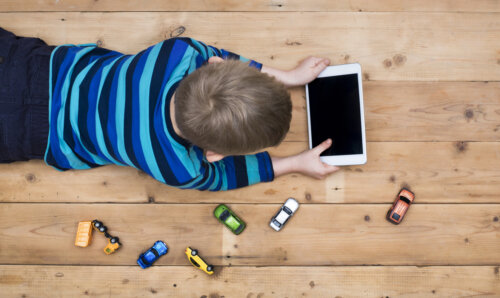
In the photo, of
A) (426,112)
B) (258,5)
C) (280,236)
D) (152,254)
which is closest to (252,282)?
(280,236)

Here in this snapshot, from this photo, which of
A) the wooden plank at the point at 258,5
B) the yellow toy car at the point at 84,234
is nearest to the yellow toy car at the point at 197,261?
the yellow toy car at the point at 84,234

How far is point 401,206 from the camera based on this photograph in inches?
35.3

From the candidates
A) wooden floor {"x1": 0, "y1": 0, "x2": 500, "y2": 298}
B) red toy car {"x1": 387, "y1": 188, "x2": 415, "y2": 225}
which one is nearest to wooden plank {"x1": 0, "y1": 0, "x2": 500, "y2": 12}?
wooden floor {"x1": 0, "y1": 0, "x2": 500, "y2": 298}

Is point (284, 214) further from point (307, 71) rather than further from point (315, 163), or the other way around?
point (307, 71)

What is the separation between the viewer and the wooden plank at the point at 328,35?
947 millimetres

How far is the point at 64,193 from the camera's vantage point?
942 mm

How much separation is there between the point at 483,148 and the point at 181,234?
893mm

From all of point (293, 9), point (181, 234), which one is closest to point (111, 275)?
point (181, 234)

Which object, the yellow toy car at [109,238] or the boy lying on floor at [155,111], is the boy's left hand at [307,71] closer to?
the boy lying on floor at [155,111]

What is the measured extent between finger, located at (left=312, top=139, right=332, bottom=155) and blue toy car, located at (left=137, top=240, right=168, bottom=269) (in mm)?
493

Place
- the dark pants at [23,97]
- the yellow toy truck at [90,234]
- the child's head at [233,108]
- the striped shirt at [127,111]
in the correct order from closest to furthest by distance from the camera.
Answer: the child's head at [233,108]
the striped shirt at [127,111]
the dark pants at [23,97]
the yellow toy truck at [90,234]

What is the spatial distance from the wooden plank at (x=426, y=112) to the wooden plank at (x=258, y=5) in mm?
229

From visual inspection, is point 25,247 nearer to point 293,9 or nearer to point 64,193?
point 64,193

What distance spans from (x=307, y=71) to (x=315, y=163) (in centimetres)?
25
